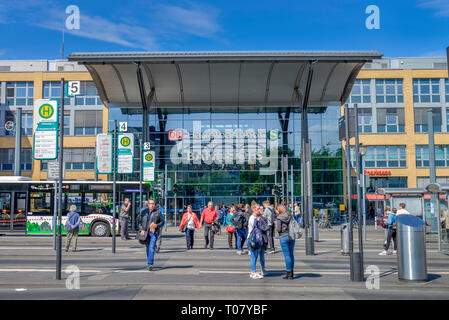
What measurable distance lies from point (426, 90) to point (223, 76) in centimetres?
2781

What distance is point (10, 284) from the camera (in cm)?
958

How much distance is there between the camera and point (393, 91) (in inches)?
1877

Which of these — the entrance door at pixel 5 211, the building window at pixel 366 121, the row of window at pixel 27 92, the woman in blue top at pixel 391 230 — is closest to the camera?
the woman in blue top at pixel 391 230

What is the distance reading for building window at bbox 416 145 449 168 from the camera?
46.6m

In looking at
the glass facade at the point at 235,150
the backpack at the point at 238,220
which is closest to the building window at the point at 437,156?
the glass facade at the point at 235,150

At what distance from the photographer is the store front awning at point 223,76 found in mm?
25406

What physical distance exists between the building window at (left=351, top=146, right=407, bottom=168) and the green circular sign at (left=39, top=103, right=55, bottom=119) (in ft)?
128

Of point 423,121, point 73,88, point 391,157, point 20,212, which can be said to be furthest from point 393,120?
point 73,88

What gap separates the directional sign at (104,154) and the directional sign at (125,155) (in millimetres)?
898

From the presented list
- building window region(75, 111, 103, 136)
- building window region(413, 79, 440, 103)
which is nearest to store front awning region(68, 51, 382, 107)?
building window region(75, 111, 103, 136)

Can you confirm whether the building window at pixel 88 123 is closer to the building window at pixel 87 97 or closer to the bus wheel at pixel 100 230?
the building window at pixel 87 97
